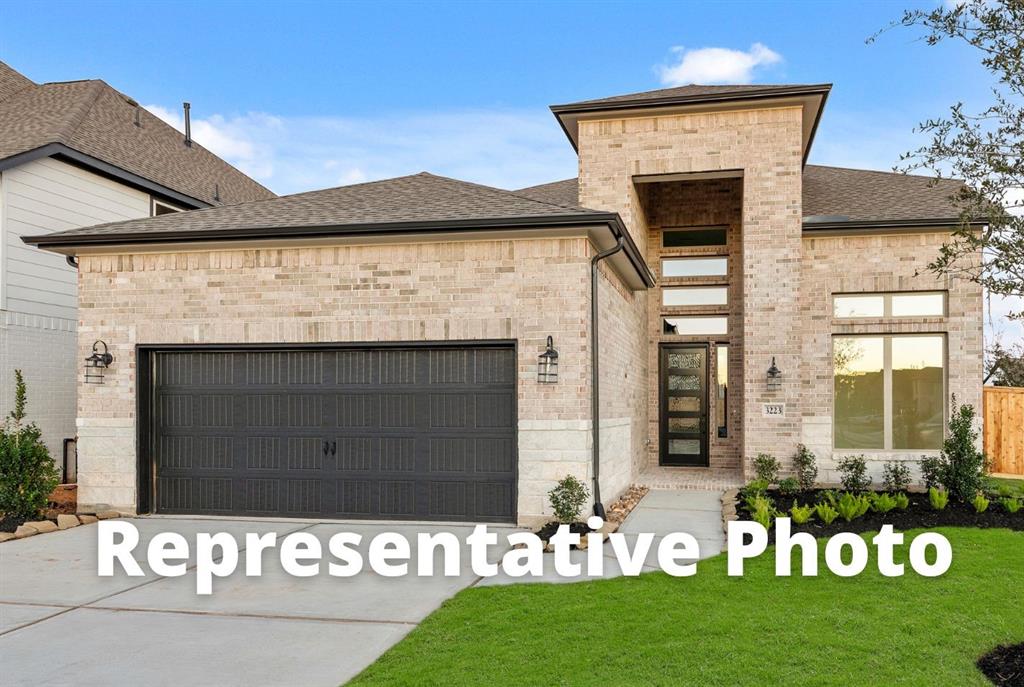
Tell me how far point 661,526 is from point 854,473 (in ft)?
14.3

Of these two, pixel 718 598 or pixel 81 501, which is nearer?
pixel 718 598

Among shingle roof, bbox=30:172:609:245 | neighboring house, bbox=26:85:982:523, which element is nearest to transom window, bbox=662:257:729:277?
neighboring house, bbox=26:85:982:523

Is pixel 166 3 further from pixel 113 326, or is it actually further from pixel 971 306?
pixel 971 306

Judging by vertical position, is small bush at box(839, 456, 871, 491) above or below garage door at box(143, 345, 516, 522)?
below

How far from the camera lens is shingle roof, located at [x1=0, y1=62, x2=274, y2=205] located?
14771mm

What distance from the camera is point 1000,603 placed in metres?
6.54

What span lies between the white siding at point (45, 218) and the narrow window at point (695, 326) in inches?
423

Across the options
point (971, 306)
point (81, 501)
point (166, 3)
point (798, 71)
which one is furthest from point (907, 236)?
point (166, 3)

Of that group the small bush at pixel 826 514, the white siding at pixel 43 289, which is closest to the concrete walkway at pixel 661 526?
the small bush at pixel 826 514

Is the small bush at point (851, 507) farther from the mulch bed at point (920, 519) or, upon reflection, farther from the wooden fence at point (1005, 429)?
the wooden fence at point (1005, 429)

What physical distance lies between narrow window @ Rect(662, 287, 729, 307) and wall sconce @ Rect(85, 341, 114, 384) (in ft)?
33.0

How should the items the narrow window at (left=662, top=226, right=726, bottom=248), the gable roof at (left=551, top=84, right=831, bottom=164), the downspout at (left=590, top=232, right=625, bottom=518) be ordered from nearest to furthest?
the downspout at (left=590, top=232, right=625, bottom=518)
the gable roof at (left=551, top=84, right=831, bottom=164)
the narrow window at (left=662, top=226, right=726, bottom=248)

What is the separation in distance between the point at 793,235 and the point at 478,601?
986cm

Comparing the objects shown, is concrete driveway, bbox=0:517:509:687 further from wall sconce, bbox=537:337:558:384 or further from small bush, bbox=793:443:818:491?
small bush, bbox=793:443:818:491
